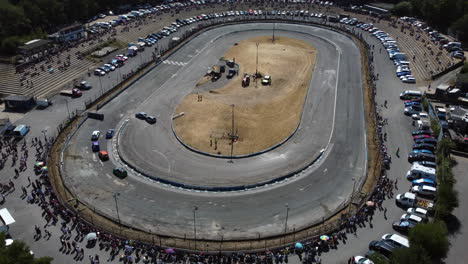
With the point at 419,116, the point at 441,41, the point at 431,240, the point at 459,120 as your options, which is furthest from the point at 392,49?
the point at 431,240

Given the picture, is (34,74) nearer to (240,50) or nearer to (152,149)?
(152,149)

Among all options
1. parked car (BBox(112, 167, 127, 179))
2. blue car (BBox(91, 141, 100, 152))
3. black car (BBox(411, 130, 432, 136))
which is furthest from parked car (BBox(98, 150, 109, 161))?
black car (BBox(411, 130, 432, 136))

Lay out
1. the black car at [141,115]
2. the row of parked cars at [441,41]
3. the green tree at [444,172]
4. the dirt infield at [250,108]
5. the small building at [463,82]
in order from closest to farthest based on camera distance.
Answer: the green tree at [444,172], the dirt infield at [250,108], the black car at [141,115], the small building at [463,82], the row of parked cars at [441,41]

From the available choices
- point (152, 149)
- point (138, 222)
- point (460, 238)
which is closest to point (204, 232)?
point (138, 222)

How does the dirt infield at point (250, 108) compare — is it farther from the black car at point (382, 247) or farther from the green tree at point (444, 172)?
the black car at point (382, 247)

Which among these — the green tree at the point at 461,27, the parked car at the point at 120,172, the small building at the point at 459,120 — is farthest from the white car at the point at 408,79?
the parked car at the point at 120,172

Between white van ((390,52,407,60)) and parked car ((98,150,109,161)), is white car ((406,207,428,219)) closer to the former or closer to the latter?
parked car ((98,150,109,161))
